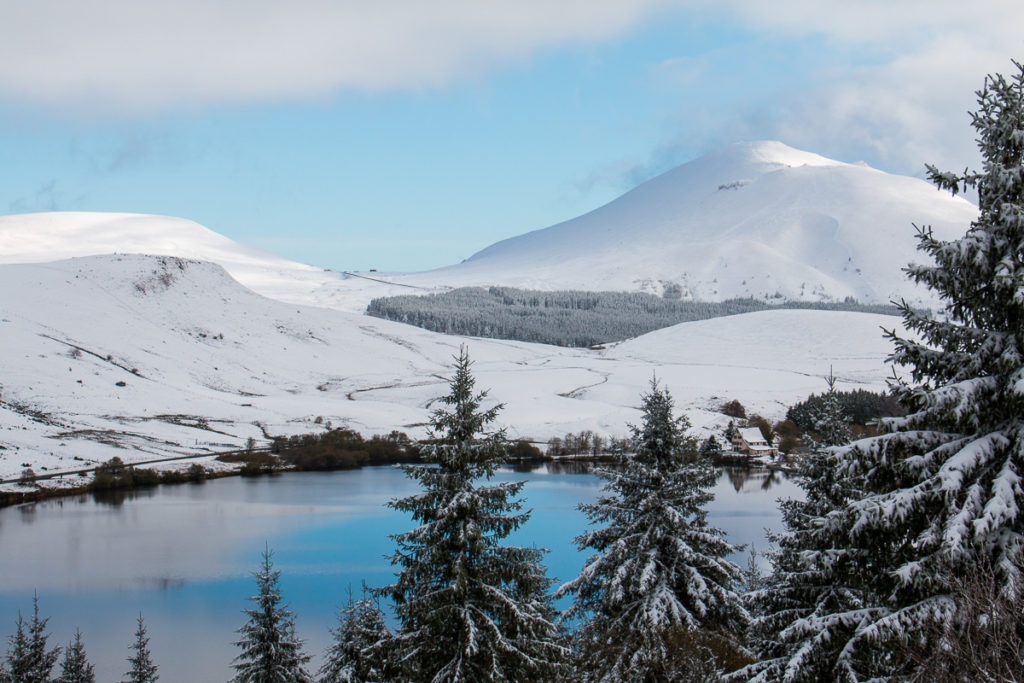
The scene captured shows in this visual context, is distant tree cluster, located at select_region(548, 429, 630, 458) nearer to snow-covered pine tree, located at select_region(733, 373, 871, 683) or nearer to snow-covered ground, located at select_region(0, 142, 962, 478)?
snow-covered ground, located at select_region(0, 142, 962, 478)

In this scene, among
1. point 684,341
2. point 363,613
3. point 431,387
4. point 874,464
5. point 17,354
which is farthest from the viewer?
point 684,341

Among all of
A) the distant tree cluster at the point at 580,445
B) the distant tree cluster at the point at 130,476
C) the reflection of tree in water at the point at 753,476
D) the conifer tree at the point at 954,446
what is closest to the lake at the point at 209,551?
the reflection of tree in water at the point at 753,476

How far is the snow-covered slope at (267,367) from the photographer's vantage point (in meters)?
88.9

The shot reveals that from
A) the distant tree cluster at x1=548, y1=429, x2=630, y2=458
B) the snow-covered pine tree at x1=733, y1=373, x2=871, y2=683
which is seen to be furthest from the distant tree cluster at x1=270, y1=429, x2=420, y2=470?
the snow-covered pine tree at x1=733, y1=373, x2=871, y2=683

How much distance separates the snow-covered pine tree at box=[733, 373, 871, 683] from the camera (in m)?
10.9

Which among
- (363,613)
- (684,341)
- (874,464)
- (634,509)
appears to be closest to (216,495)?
(363,613)

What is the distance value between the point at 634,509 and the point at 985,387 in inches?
382

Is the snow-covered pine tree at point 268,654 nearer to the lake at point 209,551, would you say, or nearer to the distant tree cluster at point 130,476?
the lake at point 209,551

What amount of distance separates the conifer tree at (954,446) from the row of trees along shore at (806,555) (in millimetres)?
24

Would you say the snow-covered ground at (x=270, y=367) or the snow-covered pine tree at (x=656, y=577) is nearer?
the snow-covered pine tree at (x=656, y=577)

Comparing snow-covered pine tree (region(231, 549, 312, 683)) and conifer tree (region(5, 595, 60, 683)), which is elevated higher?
snow-covered pine tree (region(231, 549, 312, 683))

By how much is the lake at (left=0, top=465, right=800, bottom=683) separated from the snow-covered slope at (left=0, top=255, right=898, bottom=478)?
18.1m

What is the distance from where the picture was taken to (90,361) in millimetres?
109250

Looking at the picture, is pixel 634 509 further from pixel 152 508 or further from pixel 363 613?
pixel 152 508
